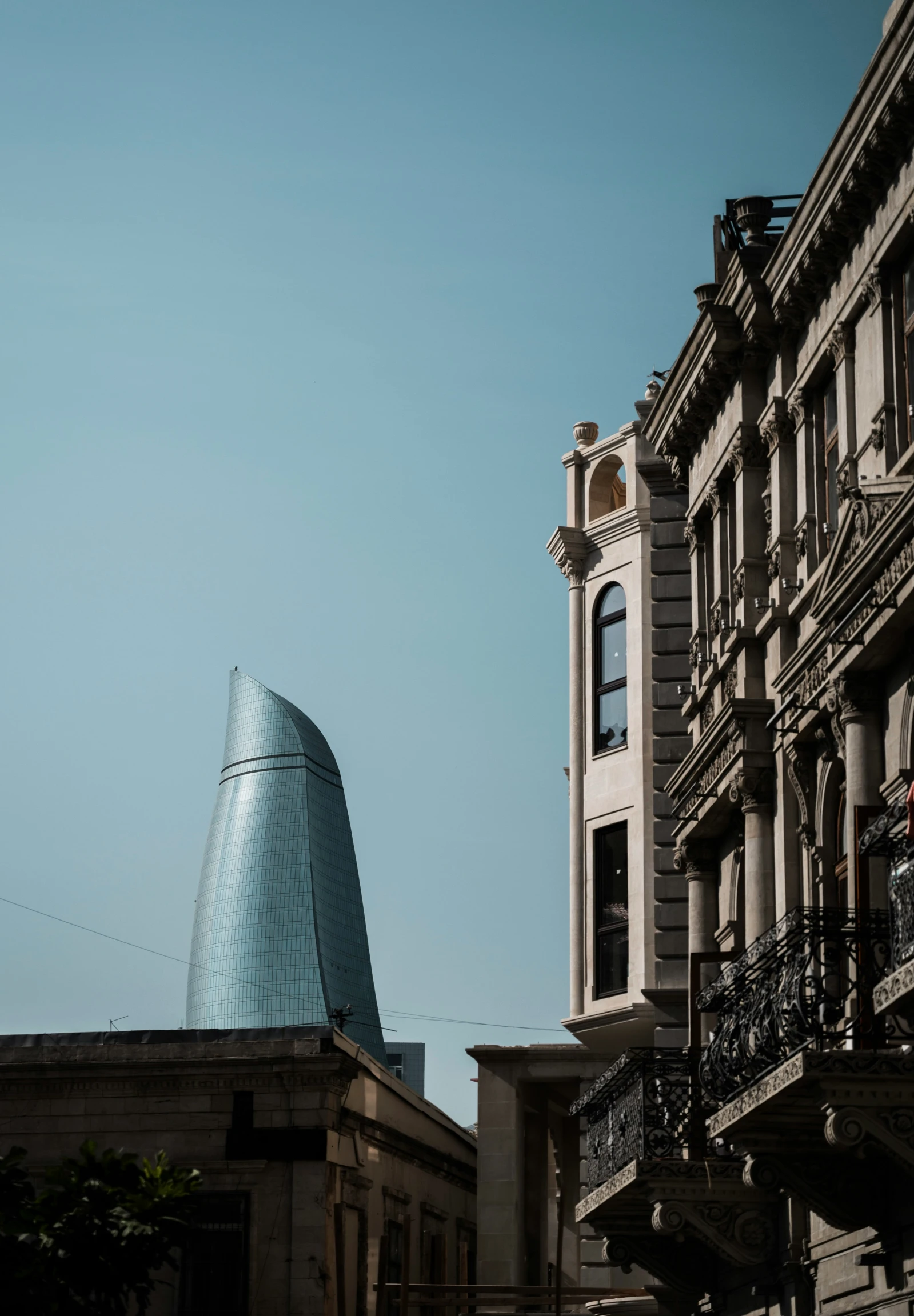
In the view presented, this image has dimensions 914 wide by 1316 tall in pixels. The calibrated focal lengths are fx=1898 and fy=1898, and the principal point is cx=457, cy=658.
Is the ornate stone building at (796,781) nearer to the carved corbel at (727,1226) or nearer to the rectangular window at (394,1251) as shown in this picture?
the carved corbel at (727,1226)

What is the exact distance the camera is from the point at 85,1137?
3284cm

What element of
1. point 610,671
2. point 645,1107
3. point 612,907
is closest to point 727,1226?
point 645,1107

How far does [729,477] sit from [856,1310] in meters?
10.5

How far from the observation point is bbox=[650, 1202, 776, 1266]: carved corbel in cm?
1897

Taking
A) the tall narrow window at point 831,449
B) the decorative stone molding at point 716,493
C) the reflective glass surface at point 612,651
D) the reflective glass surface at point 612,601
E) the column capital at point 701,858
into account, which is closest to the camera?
the tall narrow window at point 831,449

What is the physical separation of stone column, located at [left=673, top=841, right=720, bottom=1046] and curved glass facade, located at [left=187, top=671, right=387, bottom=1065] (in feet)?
433

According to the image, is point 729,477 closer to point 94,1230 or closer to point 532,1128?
point 94,1230

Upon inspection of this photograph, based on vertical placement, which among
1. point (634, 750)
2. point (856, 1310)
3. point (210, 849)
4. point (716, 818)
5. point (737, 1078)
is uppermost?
point (210, 849)

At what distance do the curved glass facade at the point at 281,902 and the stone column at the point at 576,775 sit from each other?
12171 cm

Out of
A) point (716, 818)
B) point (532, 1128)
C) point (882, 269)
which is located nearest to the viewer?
point (882, 269)

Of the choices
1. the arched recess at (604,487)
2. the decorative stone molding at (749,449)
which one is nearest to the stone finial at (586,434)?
the arched recess at (604,487)

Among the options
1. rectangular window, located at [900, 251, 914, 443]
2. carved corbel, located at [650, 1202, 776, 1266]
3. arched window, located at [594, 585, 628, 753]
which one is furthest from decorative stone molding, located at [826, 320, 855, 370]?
arched window, located at [594, 585, 628, 753]

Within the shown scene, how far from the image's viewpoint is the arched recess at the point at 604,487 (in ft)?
117

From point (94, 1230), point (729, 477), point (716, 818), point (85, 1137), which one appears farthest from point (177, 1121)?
point (729, 477)
